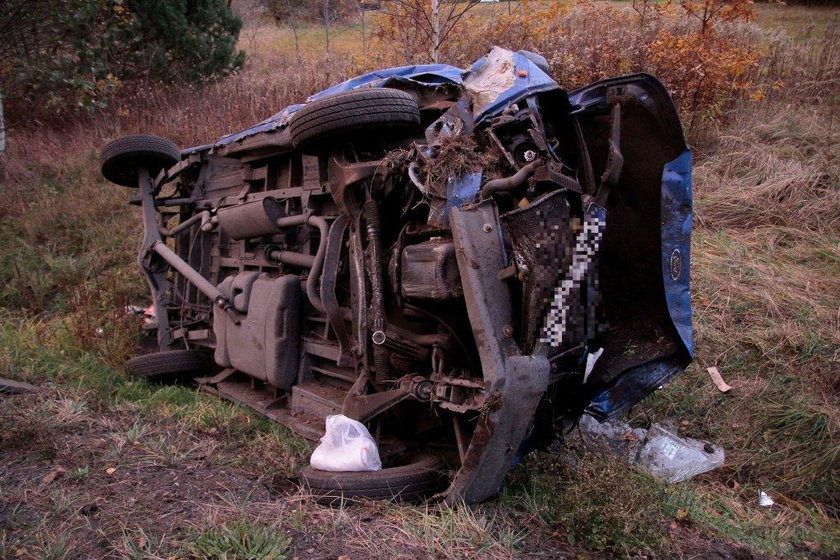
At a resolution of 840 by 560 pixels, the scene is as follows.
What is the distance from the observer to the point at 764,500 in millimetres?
3770

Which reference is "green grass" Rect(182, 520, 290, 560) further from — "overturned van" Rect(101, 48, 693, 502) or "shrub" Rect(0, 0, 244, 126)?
"shrub" Rect(0, 0, 244, 126)

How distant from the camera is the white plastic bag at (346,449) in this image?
10.6 ft

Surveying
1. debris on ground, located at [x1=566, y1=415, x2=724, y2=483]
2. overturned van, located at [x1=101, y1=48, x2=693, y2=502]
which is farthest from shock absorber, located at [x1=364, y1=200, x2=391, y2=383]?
debris on ground, located at [x1=566, y1=415, x2=724, y2=483]

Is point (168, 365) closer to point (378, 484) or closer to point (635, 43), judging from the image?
point (378, 484)

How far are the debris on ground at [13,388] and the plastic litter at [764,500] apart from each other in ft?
15.0

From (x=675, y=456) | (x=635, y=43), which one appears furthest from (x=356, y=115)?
(x=635, y=43)

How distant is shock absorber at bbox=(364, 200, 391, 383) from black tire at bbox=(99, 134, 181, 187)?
9.27 feet

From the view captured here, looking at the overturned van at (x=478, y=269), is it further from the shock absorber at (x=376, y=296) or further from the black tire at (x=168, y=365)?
the black tire at (x=168, y=365)

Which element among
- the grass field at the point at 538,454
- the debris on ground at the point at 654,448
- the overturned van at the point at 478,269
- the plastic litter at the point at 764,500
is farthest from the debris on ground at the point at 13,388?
the plastic litter at the point at 764,500

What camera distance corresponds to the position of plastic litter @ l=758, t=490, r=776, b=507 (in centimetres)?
374

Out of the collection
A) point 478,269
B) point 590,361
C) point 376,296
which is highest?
point 478,269

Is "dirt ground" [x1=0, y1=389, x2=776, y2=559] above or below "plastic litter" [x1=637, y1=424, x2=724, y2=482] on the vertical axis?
above

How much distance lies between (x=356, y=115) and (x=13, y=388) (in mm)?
3040

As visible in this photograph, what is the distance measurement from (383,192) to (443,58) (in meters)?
7.16
